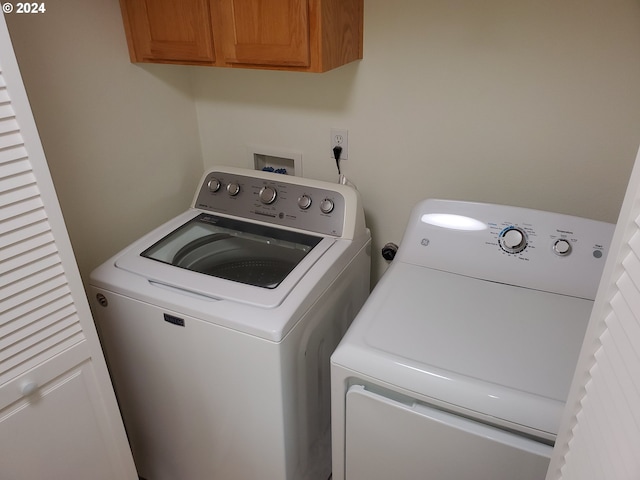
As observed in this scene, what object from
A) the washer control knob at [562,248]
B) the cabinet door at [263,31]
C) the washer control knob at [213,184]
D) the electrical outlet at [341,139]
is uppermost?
the cabinet door at [263,31]

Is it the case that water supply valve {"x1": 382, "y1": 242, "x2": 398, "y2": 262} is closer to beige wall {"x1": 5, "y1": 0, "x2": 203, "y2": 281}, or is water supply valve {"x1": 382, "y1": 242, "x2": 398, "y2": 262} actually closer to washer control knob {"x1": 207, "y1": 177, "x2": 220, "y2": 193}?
washer control knob {"x1": 207, "y1": 177, "x2": 220, "y2": 193}

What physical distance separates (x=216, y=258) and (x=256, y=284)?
0.89ft

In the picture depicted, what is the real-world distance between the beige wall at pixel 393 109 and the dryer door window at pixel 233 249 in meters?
0.28

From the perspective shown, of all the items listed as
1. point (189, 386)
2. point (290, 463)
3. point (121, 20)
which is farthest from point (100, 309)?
point (121, 20)

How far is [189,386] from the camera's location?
4.72 feet

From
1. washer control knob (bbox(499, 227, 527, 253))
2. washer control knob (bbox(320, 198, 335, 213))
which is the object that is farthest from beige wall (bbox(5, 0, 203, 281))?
washer control knob (bbox(499, 227, 527, 253))

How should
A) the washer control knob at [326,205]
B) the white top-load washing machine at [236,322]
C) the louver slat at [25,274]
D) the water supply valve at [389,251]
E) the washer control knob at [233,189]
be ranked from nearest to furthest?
1. the louver slat at [25,274]
2. the white top-load washing machine at [236,322]
3. the washer control knob at [326,205]
4. the washer control knob at [233,189]
5. the water supply valve at [389,251]

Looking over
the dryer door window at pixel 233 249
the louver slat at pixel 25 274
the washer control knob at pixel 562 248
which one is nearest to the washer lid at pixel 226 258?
the dryer door window at pixel 233 249

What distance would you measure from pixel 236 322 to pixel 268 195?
1.86 feet

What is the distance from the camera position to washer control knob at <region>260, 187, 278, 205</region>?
5.48ft

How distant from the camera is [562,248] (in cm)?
135

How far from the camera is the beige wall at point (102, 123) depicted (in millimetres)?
1410

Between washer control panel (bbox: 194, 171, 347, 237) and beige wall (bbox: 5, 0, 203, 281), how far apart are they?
0.74 ft

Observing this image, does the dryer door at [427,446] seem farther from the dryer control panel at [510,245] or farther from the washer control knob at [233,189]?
the washer control knob at [233,189]
